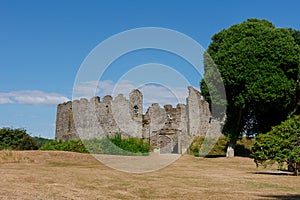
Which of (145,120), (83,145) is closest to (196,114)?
(145,120)

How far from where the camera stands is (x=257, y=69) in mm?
24031

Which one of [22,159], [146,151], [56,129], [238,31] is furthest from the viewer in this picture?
[56,129]

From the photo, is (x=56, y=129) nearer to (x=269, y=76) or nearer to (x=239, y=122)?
(x=239, y=122)

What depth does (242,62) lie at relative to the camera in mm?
24422

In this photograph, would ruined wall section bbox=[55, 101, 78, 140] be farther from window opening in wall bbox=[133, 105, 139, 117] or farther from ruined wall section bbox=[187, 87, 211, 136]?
ruined wall section bbox=[187, 87, 211, 136]

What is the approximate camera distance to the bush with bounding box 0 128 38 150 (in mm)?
26766

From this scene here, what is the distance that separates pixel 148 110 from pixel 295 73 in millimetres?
13298

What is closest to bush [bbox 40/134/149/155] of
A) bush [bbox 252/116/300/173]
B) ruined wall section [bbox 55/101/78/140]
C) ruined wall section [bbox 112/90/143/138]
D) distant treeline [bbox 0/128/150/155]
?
distant treeline [bbox 0/128/150/155]

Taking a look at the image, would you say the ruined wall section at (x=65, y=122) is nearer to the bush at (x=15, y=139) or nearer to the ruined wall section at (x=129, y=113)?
the ruined wall section at (x=129, y=113)

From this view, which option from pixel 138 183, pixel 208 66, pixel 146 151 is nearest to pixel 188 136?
pixel 146 151

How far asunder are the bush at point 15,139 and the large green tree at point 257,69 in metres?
12.4

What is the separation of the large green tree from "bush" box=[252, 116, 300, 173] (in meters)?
8.11

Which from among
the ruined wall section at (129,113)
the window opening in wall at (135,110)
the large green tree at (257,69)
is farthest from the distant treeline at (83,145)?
the large green tree at (257,69)

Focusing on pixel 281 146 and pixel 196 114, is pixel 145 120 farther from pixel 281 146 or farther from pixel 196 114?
pixel 281 146
